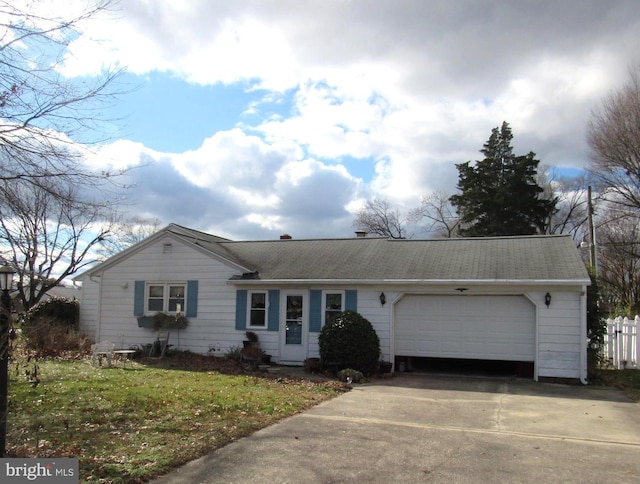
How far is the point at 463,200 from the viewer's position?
126ft

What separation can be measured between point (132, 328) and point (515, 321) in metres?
11.7

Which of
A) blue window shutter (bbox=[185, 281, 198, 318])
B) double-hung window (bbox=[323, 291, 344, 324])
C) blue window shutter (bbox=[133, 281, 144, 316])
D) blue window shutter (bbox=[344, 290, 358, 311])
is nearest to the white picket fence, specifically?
blue window shutter (bbox=[344, 290, 358, 311])

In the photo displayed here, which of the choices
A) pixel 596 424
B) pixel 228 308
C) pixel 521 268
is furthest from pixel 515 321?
pixel 228 308

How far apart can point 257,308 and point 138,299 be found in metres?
4.16

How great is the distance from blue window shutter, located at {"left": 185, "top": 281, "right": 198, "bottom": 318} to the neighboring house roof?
122 centimetres

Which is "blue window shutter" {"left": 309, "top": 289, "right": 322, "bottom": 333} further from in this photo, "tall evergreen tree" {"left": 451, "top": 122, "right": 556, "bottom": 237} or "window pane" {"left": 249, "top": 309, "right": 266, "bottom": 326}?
"tall evergreen tree" {"left": 451, "top": 122, "right": 556, "bottom": 237}

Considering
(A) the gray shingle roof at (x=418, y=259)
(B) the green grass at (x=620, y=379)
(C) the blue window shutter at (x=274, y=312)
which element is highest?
(A) the gray shingle roof at (x=418, y=259)

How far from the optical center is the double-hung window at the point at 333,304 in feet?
49.6

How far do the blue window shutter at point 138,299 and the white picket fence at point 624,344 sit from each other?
46.3 ft

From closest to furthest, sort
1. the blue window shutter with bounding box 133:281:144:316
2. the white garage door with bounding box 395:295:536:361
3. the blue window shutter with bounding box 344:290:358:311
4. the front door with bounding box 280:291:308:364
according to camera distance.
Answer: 1. the white garage door with bounding box 395:295:536:361
2. the blue window shutter with bounding box 344:290:358:311
3. the front door with bounding box 280:291:308:364
4. the blue window shutter with bounding box 133:281:144:316

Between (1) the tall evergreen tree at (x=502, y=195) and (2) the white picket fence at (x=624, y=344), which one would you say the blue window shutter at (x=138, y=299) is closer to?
(2) the white picket fence at (x=624, y=344)

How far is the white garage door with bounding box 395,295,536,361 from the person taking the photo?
1368 centimetres

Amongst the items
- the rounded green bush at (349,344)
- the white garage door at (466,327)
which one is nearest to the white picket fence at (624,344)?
the white garage door at (466,327)

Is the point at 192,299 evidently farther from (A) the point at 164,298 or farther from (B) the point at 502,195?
(B) the point at 502,195
